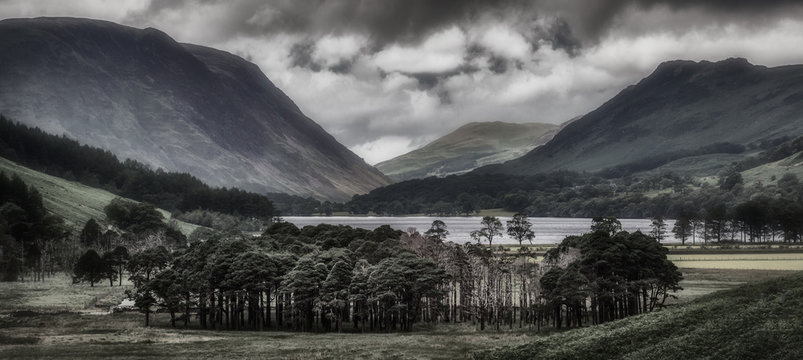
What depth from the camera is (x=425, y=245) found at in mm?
133625

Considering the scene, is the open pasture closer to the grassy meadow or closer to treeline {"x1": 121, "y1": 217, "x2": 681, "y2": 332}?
the grassy meadow

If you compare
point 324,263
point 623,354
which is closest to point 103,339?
point 324,263

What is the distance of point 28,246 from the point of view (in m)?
182

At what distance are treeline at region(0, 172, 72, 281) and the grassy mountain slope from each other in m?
141

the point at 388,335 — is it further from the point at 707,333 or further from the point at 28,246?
the point at 28,246

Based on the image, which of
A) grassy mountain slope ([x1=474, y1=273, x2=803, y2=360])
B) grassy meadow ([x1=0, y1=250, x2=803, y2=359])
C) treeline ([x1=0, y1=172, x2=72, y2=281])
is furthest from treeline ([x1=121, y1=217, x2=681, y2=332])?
treeline ([x1=0, y1=172, x2=72, y2=281])

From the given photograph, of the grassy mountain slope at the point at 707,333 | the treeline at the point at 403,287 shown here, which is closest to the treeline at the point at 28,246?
the treeline at the point at 403,287

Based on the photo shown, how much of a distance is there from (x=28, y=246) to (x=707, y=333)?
180 metres

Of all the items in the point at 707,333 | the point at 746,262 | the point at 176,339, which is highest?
the point at 707,333

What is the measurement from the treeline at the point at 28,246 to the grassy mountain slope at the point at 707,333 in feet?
463

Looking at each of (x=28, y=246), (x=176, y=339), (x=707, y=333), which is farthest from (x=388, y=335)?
(x=28, y=246)

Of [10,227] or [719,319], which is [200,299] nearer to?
[719,319]

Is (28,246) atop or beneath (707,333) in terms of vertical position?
atop

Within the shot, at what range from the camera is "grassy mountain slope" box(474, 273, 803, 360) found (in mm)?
42913
